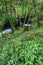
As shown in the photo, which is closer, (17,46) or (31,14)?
(17,46)

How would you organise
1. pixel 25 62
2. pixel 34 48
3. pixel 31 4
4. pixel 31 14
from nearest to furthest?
pixel 25 62, pixel 34 48, pixel 31 4, pixel 31 14

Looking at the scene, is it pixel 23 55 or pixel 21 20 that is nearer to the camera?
pixel 23 55

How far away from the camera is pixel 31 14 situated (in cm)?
1836

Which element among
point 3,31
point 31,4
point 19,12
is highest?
point 31,4

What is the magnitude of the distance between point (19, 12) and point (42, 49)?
11.1 m

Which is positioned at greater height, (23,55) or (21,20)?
(23,55)

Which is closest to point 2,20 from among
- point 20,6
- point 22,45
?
point 20,6

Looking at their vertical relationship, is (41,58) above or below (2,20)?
above

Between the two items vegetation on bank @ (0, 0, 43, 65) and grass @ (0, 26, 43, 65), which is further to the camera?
vegetation on bank @ (0, 0, 43, 65)

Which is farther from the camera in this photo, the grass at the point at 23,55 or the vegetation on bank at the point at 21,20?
the vegetation on bank at the point at 21,20

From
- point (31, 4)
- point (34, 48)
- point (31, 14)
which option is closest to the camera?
point (34, 48)

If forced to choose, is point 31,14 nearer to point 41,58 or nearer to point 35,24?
point 35,24

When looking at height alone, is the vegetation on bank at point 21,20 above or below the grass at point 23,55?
below

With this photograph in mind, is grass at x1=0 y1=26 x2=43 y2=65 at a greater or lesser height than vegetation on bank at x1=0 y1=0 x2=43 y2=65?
greater
